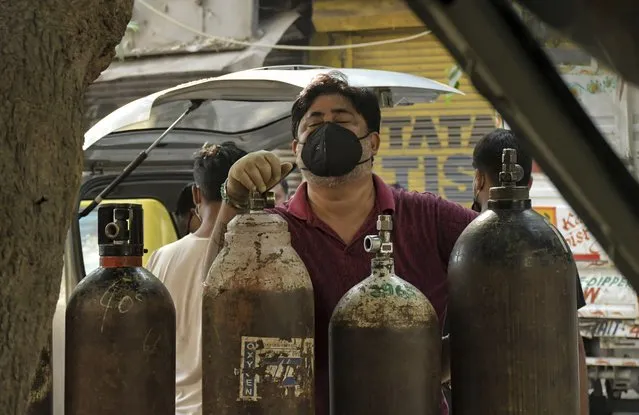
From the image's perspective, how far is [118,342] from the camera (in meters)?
1.84

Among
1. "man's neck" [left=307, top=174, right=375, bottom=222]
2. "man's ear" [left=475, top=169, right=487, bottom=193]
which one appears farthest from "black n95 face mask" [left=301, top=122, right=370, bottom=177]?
"man's ear" [left=475, top=169, right=487, bottom=193]

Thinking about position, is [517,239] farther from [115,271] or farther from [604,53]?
A: [604,53]

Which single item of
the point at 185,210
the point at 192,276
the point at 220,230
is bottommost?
the point at 192,276

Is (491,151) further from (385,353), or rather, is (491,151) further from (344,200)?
(385,353)

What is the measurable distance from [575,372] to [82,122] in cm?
108

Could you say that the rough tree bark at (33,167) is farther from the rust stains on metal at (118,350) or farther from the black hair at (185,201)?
the black hair at (185,201)

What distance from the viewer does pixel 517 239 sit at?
5.72 feet

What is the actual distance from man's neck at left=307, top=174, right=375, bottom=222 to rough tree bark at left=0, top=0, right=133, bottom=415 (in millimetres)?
1087

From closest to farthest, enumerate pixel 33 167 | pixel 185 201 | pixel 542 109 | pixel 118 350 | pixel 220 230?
pixel 542 109 → pixel 33 167 → pixel 118 350 → pixel 220 230 → pixel 185 201

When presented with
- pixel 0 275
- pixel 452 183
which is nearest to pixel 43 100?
pixel 0 275

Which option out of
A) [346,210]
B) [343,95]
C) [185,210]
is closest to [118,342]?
[346,210]

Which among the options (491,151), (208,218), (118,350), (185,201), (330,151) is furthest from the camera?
(185,201)

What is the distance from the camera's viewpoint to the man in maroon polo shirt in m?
2.38

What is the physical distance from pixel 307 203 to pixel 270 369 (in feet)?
2.92
